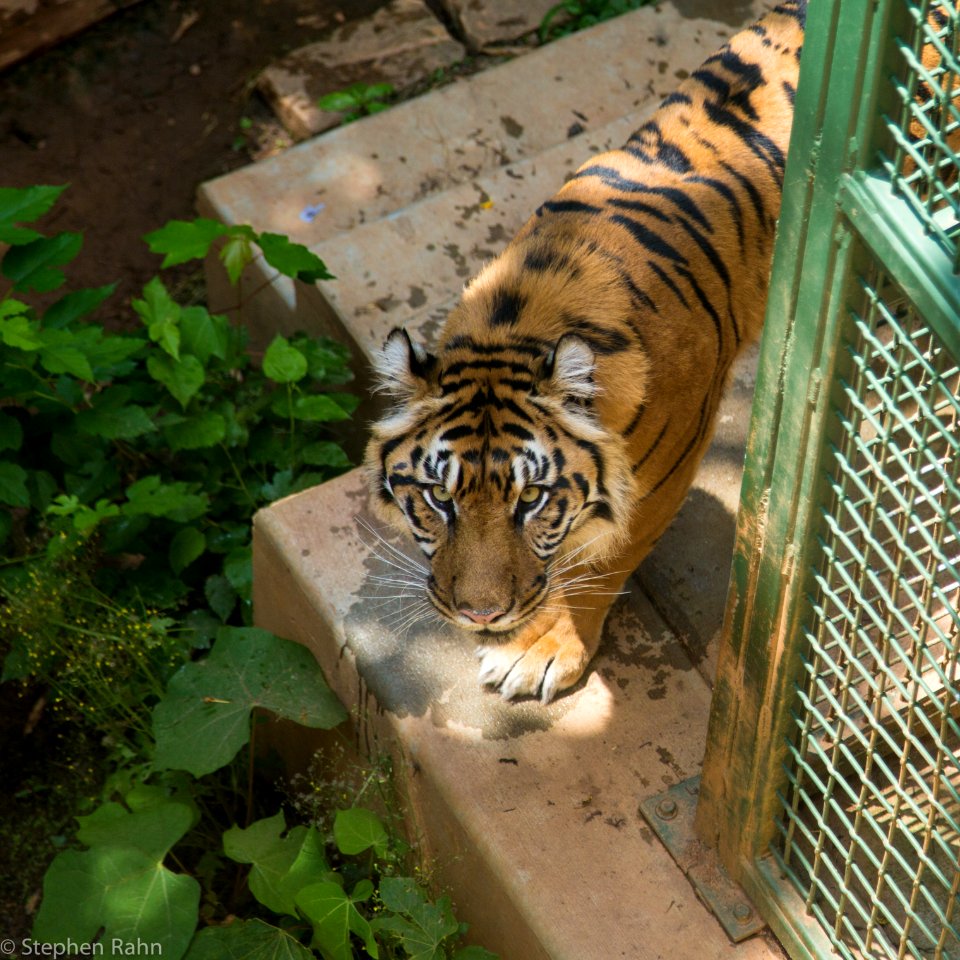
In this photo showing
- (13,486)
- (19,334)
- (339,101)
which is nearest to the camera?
(19,334)

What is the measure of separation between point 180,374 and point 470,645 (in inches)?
48.4

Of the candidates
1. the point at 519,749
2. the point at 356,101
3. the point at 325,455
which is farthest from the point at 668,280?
the point at 356,101

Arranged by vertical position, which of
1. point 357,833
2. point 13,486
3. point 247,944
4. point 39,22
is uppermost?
point 39,22

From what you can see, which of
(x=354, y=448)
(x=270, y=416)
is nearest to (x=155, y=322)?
(x=270, y=416)

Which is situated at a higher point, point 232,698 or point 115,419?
point 115,419

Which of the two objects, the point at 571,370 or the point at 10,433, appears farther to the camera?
the point at 10,433

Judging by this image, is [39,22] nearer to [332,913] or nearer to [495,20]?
[495,20]

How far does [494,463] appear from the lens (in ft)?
8.65

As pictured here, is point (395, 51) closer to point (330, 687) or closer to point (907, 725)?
point (330, 687)

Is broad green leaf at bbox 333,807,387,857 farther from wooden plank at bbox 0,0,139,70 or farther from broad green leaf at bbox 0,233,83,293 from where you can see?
wooden plank at bbox 0,0,139,70

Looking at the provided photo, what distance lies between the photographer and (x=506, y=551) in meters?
2.67

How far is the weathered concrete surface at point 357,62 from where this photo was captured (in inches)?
207

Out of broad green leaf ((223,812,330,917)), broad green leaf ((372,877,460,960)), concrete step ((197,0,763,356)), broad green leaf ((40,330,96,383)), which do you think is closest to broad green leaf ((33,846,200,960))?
broad green leaf ((223,812,330,917))

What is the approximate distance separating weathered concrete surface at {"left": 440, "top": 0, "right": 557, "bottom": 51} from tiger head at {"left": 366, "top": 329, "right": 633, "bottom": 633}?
291 centimetres
